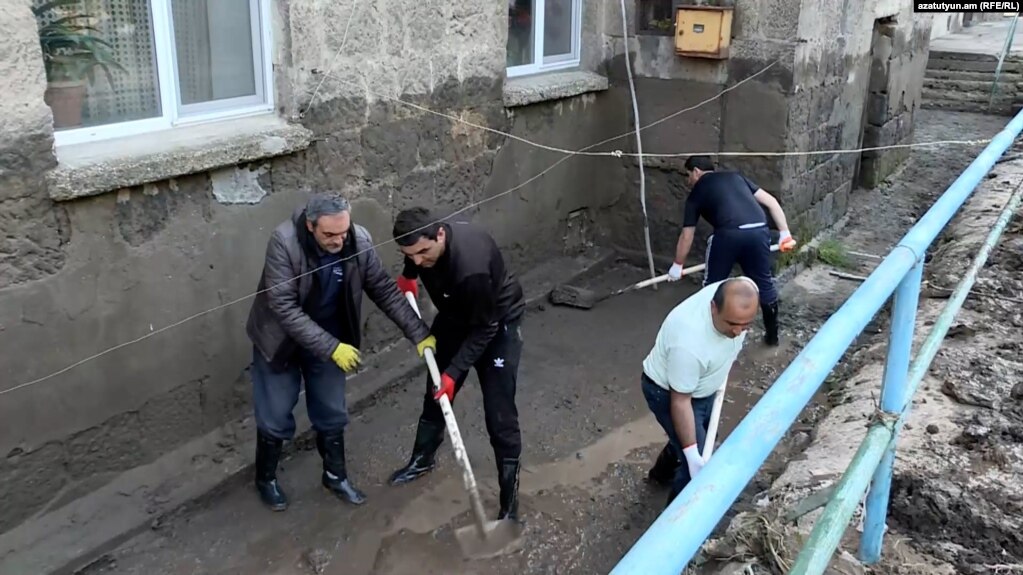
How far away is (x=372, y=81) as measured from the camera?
5176 mm

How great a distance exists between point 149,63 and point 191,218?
2.54ft

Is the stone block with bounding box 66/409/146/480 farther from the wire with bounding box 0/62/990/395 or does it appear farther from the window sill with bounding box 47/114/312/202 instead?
the window sill with bounding box 47/114/312/202

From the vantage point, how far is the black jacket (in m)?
3.81

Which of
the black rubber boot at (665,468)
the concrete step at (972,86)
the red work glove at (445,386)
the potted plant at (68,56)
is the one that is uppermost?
the potted plant at (68,56)

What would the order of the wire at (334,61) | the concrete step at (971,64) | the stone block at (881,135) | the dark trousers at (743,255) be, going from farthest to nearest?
1. the concrete step at (971,64)
2. the stone block at (881,135)
3. the dark trousers at (743,255)
4. the wire at (334,61)

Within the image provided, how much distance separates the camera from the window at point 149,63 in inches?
157

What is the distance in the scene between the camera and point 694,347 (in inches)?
140

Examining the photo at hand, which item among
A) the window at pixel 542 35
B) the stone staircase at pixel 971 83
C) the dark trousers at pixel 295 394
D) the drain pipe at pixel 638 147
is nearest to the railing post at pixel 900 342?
the dark trousers at pixel 295 394

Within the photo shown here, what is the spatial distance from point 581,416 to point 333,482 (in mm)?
1645

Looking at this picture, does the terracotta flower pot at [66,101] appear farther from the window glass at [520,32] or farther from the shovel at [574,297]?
the shovel at [574,297]

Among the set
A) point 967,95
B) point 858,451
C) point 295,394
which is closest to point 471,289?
point 295,394

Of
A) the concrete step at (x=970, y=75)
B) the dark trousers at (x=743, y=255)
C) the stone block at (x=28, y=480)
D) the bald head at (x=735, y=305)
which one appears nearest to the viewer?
the bald head at (x=735, y=305)

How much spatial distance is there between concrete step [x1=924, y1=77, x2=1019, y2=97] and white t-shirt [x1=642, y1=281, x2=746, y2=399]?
1224cm

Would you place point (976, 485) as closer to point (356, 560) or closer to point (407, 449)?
point (356, 560)
